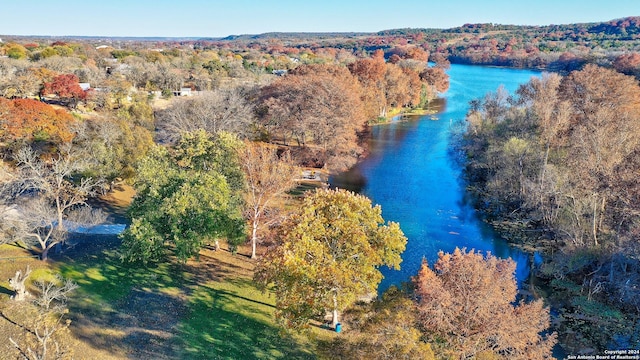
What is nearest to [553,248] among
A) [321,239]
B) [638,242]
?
[638,242]

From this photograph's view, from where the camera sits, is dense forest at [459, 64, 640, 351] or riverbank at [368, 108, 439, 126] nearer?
dense forest at [459, 64, 640, 351]

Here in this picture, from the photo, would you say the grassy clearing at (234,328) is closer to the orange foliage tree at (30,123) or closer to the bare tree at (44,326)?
the bare tree at (44,326)

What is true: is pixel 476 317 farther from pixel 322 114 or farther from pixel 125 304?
pixel 322 114

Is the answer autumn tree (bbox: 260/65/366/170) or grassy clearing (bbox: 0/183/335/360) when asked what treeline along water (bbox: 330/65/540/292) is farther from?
grassy clearing (bbox: 0/183/335/360)

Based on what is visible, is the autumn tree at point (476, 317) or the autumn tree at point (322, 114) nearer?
the autumn tree at point (476, 317)

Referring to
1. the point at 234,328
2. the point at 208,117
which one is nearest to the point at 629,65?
the point at 208,117

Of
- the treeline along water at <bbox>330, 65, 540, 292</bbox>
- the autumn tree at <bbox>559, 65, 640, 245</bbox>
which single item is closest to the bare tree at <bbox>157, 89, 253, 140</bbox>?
the treeline along water at <bbox>330, 65, 540, 292</bbox>

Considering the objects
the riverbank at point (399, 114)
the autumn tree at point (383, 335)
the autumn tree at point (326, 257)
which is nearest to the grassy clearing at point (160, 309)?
the autumn tree at point (383, 335)
